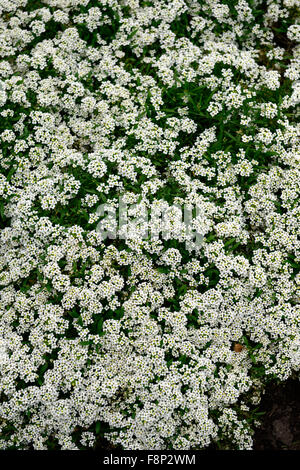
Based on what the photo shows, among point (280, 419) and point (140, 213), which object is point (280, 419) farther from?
point (140, 213)

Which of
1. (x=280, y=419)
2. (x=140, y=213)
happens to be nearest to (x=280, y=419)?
(x=280, y=419)

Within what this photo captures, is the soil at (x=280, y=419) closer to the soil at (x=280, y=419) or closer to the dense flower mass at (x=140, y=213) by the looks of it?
the soil at (x=280, y=419)

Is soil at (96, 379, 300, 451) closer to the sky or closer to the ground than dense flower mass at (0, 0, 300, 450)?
closer to the ground

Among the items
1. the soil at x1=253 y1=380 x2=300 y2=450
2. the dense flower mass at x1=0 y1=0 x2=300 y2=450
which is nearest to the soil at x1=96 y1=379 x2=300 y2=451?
the soil at x1=253 y1=380 x2=300 y2=450

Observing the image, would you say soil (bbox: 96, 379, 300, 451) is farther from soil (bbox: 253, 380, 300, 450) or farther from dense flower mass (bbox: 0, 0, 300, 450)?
dense flower mass (bbox: 0, 0, 300, 450)

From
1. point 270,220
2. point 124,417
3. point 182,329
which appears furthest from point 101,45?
point 124,417

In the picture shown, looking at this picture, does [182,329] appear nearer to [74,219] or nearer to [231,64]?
[74,219]
